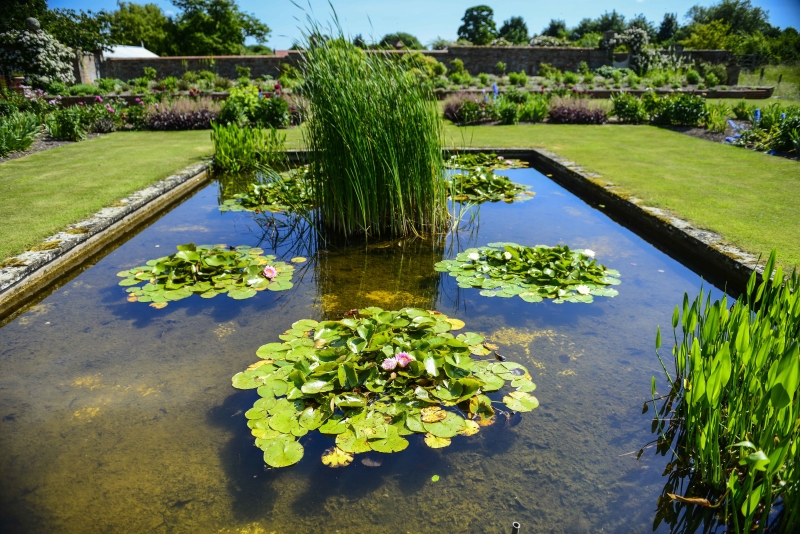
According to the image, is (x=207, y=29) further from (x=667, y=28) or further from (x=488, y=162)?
(x=488, y=162)

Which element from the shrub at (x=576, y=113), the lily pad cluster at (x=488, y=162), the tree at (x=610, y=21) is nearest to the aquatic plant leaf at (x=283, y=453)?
the lily pad cluster at (x=488, y=162)

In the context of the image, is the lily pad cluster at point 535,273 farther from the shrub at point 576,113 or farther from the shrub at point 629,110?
the shrub at point 629,110

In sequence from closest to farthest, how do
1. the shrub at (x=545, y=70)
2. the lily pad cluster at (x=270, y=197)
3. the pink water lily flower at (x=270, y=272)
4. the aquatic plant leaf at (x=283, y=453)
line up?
the aquatic plant leaf at (x=283, y=453)
the pink water lily flower at (x=270, y=272)
the lily pad cluster at (x=270, y=197)
the shrub at (x=545, y=70)

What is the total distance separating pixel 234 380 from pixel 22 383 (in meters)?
0.99

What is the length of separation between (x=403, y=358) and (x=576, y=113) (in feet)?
34.7

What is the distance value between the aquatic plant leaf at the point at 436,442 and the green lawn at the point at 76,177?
3.16 metres

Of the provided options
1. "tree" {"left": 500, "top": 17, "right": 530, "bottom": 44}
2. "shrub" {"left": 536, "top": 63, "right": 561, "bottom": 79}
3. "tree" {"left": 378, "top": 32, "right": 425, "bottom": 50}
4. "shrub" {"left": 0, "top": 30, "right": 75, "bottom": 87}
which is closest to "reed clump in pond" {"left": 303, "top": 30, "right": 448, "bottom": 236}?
"tree" {"left": 378, "top": 32, "right": 425, "bottom": 50}

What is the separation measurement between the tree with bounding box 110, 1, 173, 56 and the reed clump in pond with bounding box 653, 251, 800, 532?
49139mm

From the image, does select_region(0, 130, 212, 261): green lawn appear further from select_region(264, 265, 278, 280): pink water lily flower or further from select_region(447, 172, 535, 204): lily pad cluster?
select_region(447, 172, 535, 204): lily pad cluster

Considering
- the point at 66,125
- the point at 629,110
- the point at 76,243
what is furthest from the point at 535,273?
the point at 629,110

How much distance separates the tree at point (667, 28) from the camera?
44469mm

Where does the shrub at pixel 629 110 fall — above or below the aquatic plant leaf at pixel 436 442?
above

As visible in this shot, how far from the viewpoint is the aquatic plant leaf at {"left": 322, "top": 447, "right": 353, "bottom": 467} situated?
1.91m

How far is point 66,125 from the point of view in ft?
29.9
